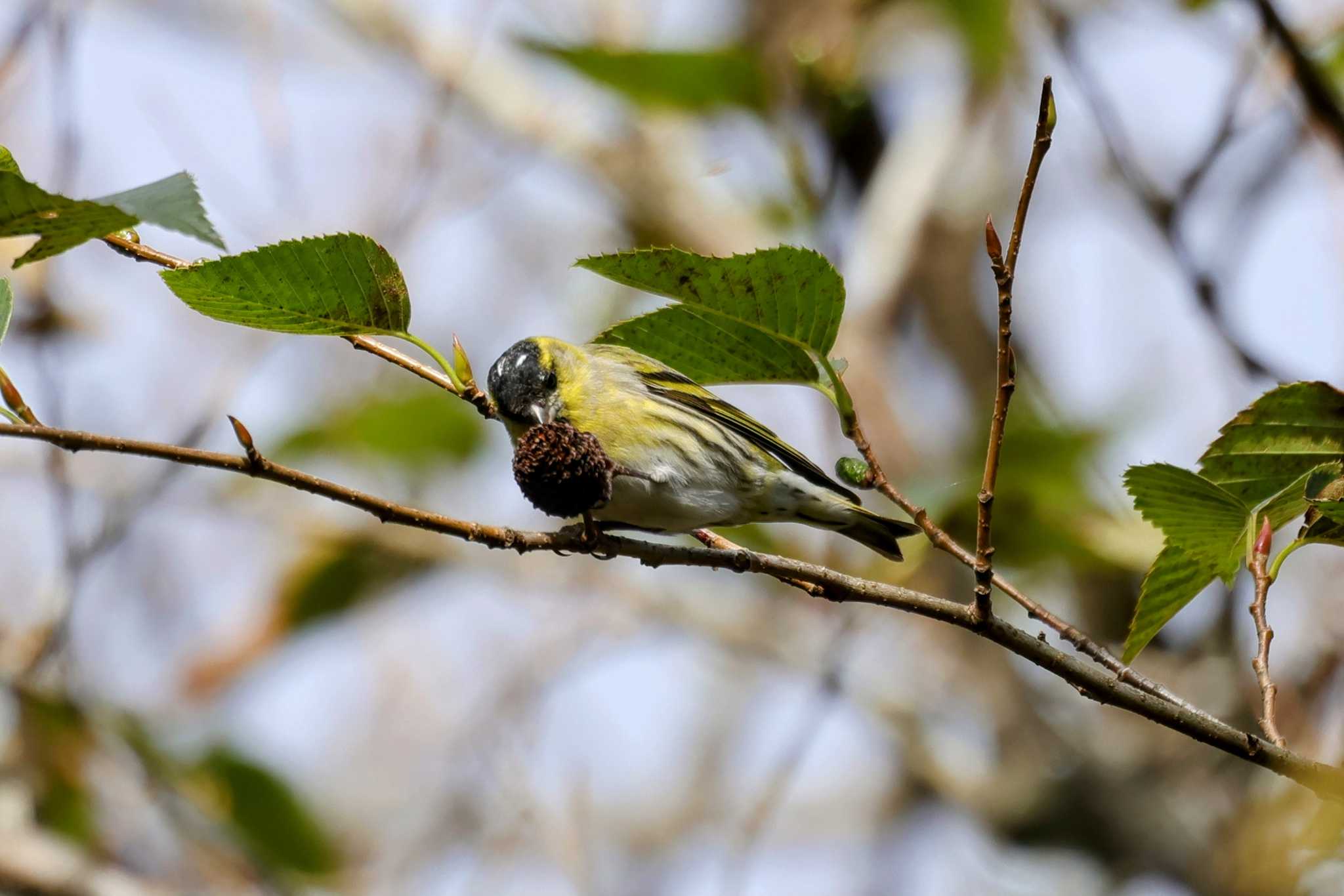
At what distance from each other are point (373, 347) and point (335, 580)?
3584 millimetres

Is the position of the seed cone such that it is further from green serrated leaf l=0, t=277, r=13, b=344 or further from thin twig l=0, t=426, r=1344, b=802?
green serrated leaf l=0, t=277, r=13, b=344

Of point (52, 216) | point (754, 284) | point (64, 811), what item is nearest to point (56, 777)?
point (64, 811)

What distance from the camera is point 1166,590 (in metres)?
1.90

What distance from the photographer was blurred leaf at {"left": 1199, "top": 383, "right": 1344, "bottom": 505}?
1810mm

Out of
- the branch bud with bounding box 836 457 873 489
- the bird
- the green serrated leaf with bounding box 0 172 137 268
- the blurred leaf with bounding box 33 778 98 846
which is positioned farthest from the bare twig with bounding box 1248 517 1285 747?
the blurred leaf with bounding box 33 778 98 846

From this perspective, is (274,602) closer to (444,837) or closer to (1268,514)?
(444,837)

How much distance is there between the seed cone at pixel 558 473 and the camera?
6.58 ft

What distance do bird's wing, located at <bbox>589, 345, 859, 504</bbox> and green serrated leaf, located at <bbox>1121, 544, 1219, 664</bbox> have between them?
1.16 m

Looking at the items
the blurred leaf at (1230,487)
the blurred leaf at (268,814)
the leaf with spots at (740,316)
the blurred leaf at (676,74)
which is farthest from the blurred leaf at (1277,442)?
the blurred leaf at (268,814)

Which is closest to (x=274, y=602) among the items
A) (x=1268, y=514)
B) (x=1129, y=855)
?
(x=1129, y=855)

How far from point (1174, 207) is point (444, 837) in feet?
14.6

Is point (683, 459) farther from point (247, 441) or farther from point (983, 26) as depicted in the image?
point (983, 26)

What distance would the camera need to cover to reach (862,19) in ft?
17.3

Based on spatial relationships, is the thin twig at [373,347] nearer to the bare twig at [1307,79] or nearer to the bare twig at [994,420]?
the bare twig at [994,420]
